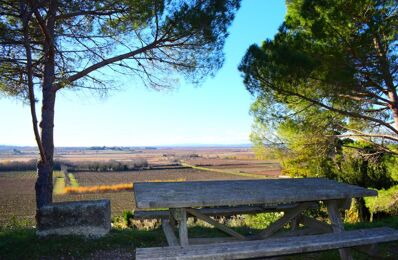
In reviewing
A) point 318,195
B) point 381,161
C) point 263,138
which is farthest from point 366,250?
point 381,161

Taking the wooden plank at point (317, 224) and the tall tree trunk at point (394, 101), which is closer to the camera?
the wooden plank at point (317, 224)

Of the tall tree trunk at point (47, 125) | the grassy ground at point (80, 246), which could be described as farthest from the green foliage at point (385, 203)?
the tall tree trunk at point (47, 125)

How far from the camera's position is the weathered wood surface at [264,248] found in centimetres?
297

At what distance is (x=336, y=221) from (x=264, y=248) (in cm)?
Result: 133

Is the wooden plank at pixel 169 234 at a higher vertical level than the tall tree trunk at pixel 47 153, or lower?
lower

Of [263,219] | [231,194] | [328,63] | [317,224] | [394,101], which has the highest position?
[328,63]

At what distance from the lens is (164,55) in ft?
22.2

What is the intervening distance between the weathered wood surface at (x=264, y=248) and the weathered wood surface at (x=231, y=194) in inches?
14.2

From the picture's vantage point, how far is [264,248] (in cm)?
314

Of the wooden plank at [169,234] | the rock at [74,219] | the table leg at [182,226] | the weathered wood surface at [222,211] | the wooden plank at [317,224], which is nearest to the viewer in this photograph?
the table leg at [182,226]

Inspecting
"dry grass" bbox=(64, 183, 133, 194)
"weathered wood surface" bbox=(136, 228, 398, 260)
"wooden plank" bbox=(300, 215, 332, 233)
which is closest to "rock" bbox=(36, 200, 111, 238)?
"weathered wood surface" bbox=(136, 228, 398, 260)

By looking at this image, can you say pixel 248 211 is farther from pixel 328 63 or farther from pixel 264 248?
pixel 328 63

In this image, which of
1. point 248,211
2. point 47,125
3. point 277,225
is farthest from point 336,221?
point 47,125

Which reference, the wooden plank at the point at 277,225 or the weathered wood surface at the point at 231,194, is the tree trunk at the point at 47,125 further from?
the wooden plank at the point at 277,225
